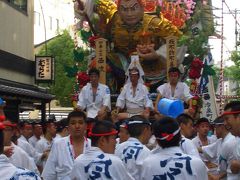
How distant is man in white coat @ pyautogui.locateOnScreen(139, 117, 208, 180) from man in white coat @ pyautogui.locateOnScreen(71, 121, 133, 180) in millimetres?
483

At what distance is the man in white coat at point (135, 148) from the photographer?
7.20 m

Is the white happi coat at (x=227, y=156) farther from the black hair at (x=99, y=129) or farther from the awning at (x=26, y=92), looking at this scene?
the awning at (x=26, y=92)

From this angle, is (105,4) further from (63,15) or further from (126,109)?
(63,15)

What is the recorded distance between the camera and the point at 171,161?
5.43 metres

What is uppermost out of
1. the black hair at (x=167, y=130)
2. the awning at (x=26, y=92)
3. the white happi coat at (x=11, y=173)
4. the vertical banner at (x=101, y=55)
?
the vertical banner at (x=101, y=55)

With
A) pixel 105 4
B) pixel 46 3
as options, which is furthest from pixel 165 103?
pixel 46 3

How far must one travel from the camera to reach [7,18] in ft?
72.1

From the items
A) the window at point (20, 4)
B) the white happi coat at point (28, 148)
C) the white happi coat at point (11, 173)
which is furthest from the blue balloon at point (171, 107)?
the window at point (20, 4)

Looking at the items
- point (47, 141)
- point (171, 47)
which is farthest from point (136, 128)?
point (171, 47)

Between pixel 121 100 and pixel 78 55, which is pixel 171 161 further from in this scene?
pixel 78 55

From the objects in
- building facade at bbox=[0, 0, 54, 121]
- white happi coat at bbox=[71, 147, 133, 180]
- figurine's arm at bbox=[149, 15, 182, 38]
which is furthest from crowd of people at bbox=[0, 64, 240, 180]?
building facade at bbox=[0, 0, 54, 121]

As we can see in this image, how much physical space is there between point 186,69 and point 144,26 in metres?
1.98

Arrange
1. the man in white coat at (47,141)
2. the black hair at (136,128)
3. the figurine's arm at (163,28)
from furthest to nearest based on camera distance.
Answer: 1. the figurine's arm at (163,28)
2. the man in white coat at (47,141)
3. the black hair at (136,128)

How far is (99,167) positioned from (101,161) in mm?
63
